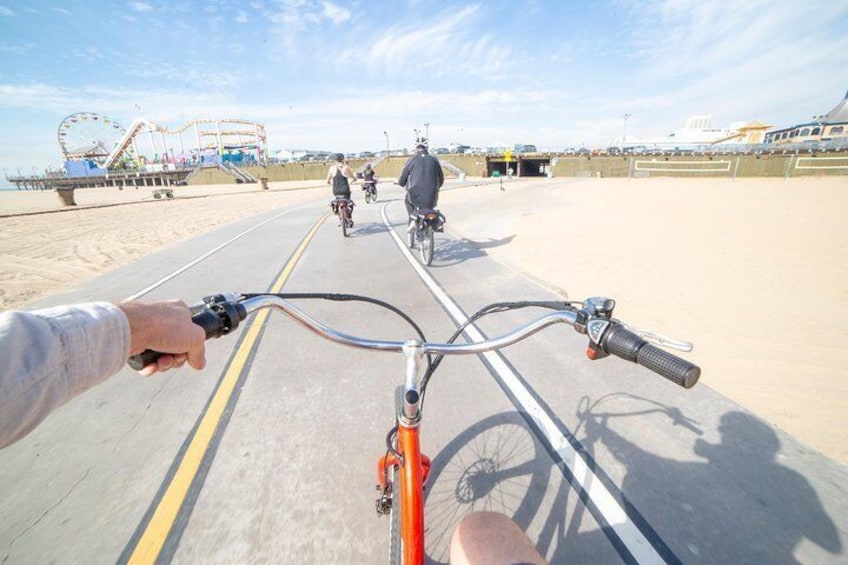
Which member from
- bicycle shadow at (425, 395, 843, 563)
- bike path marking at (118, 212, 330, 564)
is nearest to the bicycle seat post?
bicycle shadow at (425, 395, 843, 563)

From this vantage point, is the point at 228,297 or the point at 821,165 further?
the point at 821,165

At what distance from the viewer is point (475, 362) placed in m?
3.93

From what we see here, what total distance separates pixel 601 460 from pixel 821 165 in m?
56.2

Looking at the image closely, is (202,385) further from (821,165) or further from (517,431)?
(821,165)

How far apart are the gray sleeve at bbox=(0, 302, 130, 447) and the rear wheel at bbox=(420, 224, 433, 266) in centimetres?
676

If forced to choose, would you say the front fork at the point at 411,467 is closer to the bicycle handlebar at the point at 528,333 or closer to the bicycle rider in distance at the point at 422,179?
the bicycle handlebar at the point at 528,333

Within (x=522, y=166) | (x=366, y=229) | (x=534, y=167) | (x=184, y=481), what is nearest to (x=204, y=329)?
(x=184, y=481)

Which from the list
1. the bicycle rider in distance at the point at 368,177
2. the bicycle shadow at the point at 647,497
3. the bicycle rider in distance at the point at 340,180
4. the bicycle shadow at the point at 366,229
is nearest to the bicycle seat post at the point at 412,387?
the bicycle shadow at the point at 647,497

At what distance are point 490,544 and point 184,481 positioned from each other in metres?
2.32

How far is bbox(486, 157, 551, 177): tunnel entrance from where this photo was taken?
59125mm

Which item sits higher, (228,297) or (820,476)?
(228,297)

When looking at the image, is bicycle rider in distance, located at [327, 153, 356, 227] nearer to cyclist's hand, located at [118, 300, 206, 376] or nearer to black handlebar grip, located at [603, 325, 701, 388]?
cyclist's hand, located at [118, 300, 206, 376]

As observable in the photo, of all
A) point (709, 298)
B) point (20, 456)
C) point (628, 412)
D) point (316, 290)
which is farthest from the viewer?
point (316, 290)

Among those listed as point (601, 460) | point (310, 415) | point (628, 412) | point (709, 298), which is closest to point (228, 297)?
point (310, 415)
